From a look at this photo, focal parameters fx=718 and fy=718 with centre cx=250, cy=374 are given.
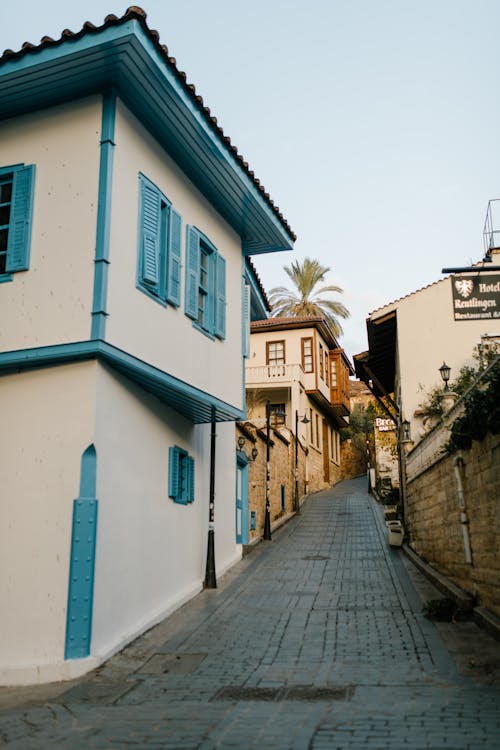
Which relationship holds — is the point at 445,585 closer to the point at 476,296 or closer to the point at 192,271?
the point at 192,271

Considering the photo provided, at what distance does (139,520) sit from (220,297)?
4487 mm

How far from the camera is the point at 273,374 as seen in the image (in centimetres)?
3247

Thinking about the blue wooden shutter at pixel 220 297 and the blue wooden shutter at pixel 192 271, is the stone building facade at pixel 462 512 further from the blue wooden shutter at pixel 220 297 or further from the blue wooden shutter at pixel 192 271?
the blue wooden shutter at pixel 192 271

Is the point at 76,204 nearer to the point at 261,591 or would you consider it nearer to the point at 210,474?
the point at 210,474

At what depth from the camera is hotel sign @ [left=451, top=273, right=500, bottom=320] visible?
20188 millimetres

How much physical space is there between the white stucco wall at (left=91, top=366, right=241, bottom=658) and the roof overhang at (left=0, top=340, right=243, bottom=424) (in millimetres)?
164

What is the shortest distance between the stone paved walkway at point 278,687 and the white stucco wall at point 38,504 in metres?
0.55

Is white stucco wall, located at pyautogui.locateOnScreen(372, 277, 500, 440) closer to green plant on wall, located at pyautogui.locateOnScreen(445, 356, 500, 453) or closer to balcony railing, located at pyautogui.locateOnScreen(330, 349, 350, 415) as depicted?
green plant on wall, located at pyautogui.locateOnScreen(445, 356, 500, 453)

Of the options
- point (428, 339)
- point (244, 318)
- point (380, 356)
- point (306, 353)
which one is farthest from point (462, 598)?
point (306, 353)

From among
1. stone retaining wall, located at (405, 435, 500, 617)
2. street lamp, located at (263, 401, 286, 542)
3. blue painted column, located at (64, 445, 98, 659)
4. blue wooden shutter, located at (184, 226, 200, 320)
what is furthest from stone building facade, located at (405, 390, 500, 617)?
blue painted column, located at (64, 445, 98, 659)

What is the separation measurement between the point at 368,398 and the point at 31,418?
47.1 meters

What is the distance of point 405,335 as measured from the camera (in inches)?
816

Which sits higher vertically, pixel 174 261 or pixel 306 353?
pixel 306 353

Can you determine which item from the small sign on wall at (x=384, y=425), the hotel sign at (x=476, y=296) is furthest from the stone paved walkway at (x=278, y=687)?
the small sign on wall at (x=384, y=425)
